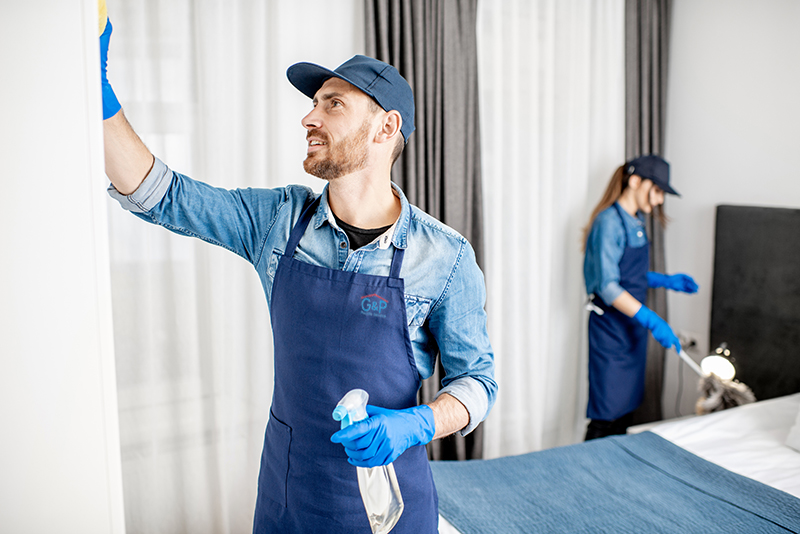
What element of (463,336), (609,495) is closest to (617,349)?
(609,495)

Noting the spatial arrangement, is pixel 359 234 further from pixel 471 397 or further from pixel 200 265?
pixel 200 265

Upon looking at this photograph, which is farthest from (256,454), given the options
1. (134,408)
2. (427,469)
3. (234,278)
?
(427,469)

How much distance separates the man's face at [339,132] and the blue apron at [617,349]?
1.79 metres

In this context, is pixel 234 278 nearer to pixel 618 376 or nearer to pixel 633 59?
pixel 618 376

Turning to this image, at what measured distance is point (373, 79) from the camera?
1254 mm

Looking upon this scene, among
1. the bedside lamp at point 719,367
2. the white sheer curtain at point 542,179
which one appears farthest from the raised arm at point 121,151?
the bedside lamp at point 719,367

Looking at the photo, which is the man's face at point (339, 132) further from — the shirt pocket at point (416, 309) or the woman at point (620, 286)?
the woman at point (620, 286)

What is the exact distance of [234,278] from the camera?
7.13 ft

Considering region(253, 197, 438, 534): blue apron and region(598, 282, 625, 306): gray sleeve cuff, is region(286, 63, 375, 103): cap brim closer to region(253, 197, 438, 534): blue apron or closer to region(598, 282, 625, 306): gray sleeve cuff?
region(253, 197, 438, 534): blue apron

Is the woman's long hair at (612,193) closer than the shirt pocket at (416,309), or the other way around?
the shirt pocket at (416,309)

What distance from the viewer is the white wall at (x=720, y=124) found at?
8.51 feet

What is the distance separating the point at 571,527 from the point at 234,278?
1403 millimetres

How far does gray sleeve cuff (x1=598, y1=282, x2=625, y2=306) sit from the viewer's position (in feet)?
8.47

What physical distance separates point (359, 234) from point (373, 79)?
335mm
